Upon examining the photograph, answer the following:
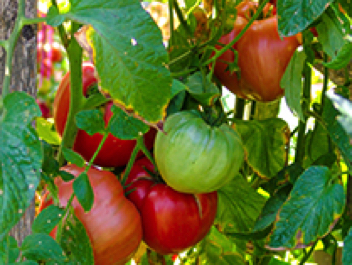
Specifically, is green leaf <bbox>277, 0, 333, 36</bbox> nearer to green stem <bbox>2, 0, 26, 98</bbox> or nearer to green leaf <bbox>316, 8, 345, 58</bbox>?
green leaf <bbox>316, 8, 345, 58</bbox>

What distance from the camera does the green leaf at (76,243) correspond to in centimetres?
38

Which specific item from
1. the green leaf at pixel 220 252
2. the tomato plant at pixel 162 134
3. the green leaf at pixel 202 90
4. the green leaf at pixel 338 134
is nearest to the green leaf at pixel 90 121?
the tomato plant at pixel 162 134

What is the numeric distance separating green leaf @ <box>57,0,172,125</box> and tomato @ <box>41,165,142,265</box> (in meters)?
0.18

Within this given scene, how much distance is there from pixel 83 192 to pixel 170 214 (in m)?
0.15

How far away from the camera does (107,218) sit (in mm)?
445

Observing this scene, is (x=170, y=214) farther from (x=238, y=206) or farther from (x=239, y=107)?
(x=239, y=107)

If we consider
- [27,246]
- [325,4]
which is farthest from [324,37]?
[27,246]

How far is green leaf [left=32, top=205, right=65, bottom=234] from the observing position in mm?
351

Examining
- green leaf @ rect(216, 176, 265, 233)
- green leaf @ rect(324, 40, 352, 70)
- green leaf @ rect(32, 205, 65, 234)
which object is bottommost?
green leaf @ rect(216, 176, 265, 233)

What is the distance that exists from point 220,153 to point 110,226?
0.13 metres

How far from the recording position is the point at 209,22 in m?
0.55

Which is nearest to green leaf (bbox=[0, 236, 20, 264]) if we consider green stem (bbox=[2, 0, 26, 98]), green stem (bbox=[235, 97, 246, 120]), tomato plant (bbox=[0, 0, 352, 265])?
tomato plant (bbox=[0, 0, 352, 265])

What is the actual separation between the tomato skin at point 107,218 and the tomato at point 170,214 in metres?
0.03

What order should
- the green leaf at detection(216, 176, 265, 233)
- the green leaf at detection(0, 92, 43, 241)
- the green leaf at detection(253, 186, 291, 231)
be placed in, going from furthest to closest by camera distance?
the green leaf at detection(216, 176, 265, 233)
the green leaf at detection(253, 186, 291, 231)
the green leaf at detection(0, 92, 43, 241)
